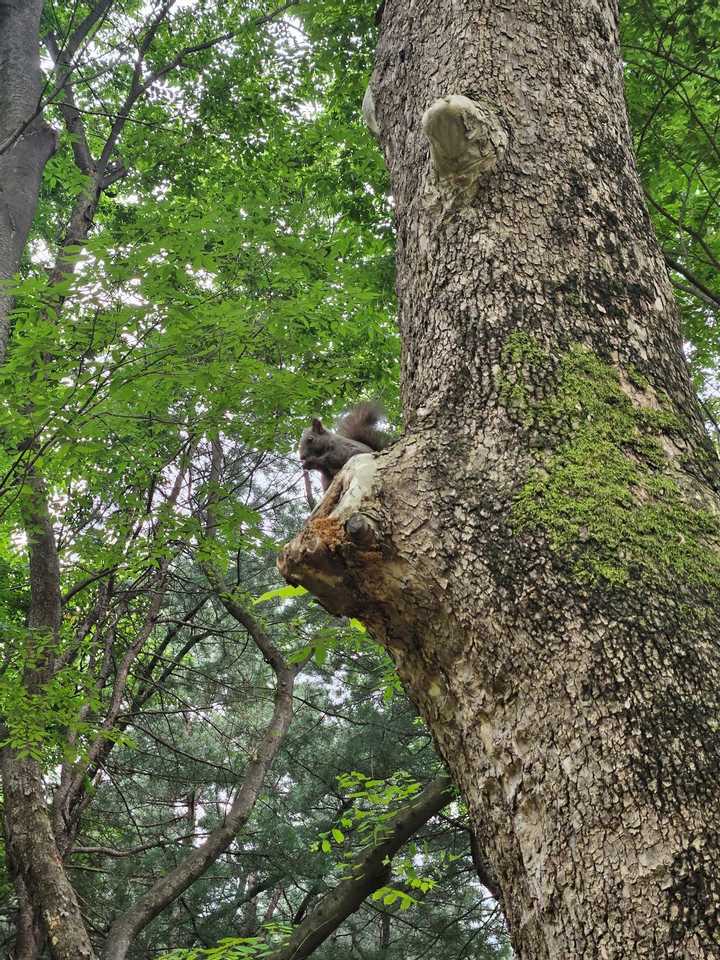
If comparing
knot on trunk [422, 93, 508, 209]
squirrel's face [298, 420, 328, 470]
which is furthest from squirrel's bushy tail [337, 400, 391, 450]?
knot on trunk [422, 93, 508, 209]

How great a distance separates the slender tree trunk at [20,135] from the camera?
4828 mm

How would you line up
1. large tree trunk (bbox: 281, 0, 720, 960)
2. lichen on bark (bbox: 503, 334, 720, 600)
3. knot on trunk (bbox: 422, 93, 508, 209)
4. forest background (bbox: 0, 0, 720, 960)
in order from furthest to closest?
1. forest background (bbox: 0, 0, 720, 960)
2. knot on trunk (bbox: 422, 93, 508, 209)
3. lichen on bark (bbox: 503, 334, 720, 600)
4. large tree trunk (bbox: 281, 0, 720, 960)

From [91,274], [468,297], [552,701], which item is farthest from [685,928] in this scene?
[91,274]

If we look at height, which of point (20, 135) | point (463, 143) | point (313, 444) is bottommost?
point (463, 143)

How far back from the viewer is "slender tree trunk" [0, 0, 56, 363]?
4.83m

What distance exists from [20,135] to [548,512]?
15.1 ft

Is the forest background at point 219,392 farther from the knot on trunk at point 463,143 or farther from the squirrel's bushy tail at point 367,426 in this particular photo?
the knot on trunk at point 463,143

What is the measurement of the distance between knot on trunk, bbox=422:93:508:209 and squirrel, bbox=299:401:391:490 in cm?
274

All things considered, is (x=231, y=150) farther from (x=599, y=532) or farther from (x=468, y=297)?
(x=599, y=532)

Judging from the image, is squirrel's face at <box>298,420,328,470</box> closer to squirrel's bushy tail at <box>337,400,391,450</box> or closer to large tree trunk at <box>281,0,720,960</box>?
squirrel's bushy tail at <box>337,400,391,450</box>

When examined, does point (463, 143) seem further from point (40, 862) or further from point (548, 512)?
point (40, 862)

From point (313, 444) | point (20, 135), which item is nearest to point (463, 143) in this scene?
point (313, 444)

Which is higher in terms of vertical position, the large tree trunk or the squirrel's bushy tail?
the squirrel's bushy tail

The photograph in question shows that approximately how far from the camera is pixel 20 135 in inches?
182
